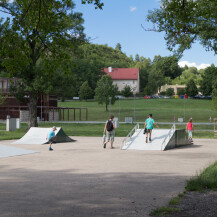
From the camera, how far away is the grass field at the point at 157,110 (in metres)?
62.1

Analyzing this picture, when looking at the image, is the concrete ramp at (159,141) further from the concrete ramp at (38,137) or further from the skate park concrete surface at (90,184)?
the concrete ramp at (38,137)

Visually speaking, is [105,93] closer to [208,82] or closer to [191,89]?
[208,82]

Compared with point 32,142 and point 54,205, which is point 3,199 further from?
point 32,142

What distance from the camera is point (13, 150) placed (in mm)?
17281

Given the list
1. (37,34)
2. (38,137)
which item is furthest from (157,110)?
(37,34)

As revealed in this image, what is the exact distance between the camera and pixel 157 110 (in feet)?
238

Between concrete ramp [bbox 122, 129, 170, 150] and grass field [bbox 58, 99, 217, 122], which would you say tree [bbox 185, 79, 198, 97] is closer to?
grass field [bbox 58, 99, 217, 122]

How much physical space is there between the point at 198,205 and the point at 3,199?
3.96m

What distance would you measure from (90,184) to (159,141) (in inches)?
457

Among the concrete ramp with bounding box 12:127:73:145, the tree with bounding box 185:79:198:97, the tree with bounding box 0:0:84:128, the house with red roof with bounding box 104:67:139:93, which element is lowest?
the concrete ramp with bounding box 12:127:73:145

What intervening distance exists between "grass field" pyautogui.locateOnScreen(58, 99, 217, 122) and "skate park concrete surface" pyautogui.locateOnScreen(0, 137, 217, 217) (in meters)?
42.2

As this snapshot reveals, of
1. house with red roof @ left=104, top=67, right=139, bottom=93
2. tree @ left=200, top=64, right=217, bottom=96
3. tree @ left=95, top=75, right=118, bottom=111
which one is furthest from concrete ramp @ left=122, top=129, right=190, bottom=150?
house with red roof @ left=104, top=67, right=139, bottom=93

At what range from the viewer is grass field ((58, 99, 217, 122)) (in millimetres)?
62094

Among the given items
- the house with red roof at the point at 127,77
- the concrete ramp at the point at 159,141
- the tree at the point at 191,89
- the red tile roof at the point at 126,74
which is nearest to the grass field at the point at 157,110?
the tree at the point at 191,89
